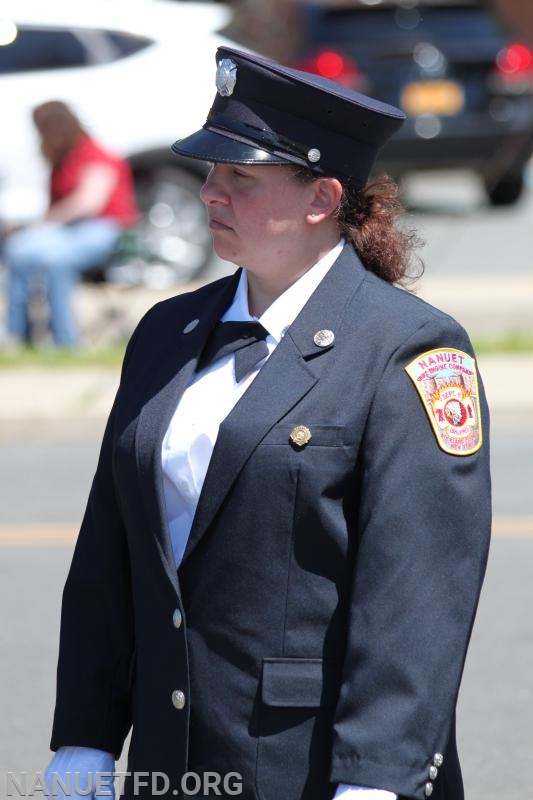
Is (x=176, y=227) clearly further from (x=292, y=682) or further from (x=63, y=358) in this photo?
(x=292, y=682)

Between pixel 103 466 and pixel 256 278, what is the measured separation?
41 centimetres

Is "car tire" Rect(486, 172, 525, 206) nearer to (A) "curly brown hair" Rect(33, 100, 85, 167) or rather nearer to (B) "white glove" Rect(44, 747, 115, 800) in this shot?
(A) "curly brown hair" Rect(33, 100, 85, 167)

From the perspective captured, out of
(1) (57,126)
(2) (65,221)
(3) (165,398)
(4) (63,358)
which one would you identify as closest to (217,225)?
(3) (165,398)

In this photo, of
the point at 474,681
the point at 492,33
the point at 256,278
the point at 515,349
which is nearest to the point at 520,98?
the point at 492,33

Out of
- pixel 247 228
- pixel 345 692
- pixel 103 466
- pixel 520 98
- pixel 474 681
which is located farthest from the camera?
pixel 520 98

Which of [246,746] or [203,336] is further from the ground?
[203,336]

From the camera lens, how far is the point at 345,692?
2135mm

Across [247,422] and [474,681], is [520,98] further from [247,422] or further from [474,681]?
[247,422]

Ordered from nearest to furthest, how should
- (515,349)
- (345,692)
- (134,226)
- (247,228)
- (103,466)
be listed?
(345,692), (247,228), (103,466), (515,349), (134,226)

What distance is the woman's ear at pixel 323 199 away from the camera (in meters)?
2.31

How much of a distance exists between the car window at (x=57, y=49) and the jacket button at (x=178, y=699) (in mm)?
9037

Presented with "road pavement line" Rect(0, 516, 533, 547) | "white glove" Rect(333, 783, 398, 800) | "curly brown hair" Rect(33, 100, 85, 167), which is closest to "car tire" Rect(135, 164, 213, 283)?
"curly brown hair" Rect(33, 100, 85, 167)

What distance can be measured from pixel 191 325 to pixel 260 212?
256 millimetres

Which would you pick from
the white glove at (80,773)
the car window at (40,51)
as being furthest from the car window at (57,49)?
the white glove at (80,773)
